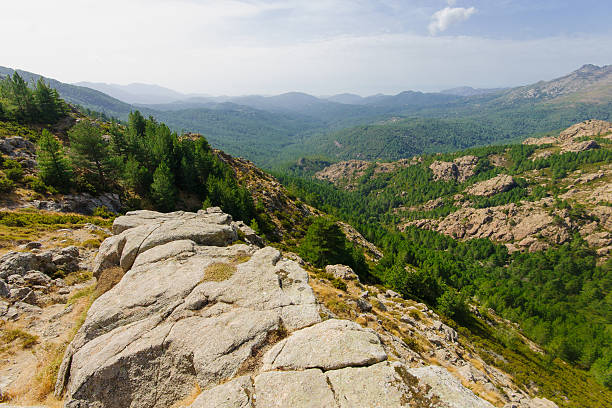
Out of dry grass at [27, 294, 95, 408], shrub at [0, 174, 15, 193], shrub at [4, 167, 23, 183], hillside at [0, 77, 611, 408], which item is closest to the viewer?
hillside at [0, 77, 611, 408]

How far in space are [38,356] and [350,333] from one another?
20.1 m

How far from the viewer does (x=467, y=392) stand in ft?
33.3

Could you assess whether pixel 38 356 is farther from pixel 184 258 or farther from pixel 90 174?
pixel 90 174

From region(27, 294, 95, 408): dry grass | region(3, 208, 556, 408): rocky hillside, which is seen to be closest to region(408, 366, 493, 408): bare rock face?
region(3, 208, 556, 408): rocky hillside

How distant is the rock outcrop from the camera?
33.1 feet

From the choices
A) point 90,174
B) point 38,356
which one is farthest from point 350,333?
point 90,174

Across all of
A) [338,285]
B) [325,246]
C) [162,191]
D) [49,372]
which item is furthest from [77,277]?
[325,246]

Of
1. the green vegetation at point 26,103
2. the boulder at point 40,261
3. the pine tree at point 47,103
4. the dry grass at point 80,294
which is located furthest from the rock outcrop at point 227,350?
the pine tree at point 47,103

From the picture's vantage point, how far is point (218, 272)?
1830 cm

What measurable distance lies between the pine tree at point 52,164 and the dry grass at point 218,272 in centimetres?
4588

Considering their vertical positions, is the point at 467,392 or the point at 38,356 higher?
the point at 467,392

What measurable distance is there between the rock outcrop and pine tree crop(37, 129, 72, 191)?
41215 mm

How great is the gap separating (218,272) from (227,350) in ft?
23.0

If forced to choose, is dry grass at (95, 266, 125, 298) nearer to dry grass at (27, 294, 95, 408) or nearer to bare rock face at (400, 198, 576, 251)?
dry grass at (27, 294, 95, 408)
